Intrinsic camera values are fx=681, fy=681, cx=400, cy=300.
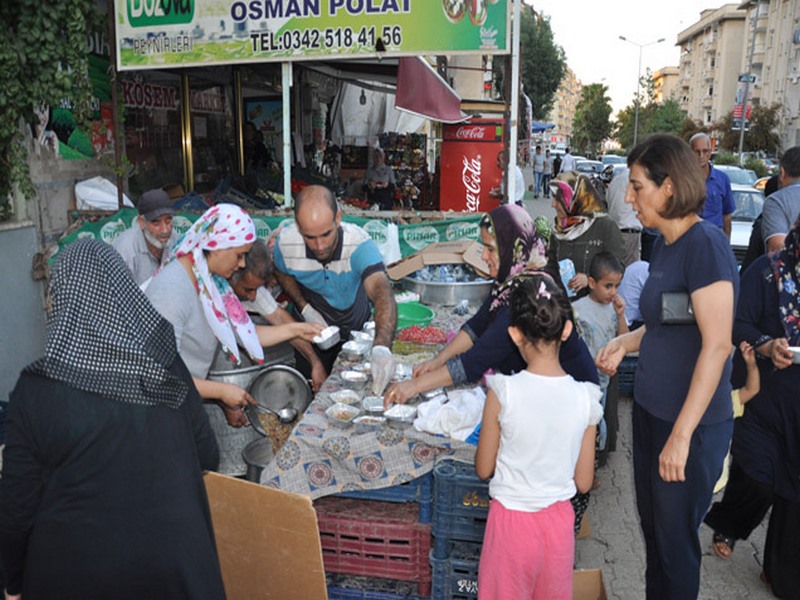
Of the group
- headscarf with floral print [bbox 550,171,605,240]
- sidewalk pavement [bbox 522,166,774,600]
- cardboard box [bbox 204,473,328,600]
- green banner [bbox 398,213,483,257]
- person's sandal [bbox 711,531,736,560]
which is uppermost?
headscarf with floral print [bbox 550,171,605,240]

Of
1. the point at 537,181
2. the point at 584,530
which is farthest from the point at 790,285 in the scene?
the point at 537,181

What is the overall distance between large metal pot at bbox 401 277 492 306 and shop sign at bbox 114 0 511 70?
219 centimetres

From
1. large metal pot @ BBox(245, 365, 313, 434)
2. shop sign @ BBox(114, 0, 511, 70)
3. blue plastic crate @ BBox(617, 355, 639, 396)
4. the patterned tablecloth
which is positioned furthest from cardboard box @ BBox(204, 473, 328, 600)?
shop sign @ BBox(114, 0, 511, 70)

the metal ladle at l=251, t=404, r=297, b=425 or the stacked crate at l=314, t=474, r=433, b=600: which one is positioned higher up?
the metal ladle at l=251, t=404, r=297, b=425

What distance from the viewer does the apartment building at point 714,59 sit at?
5903 cm

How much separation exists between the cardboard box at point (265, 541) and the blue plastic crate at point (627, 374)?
405 cm

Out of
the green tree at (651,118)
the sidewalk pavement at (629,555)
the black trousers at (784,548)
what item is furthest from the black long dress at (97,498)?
the green tree at (651,118)

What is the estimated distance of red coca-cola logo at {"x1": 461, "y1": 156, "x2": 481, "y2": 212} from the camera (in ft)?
26.3

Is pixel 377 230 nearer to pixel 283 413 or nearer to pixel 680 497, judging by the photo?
pixel 283 413

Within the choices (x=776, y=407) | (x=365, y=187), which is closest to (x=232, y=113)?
(x=365, y=187)

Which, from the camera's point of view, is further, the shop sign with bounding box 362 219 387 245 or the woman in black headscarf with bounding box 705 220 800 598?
the shop sign with bounding box 362 219 387 245

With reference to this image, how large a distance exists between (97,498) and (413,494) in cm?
134

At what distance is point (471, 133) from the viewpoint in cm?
792

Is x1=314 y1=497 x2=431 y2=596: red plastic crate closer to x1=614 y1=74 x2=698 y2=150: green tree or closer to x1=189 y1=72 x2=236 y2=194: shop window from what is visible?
x1=189 y1=72 x2=236 y2=194: shop window
